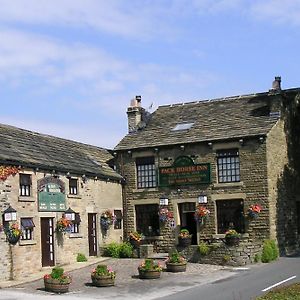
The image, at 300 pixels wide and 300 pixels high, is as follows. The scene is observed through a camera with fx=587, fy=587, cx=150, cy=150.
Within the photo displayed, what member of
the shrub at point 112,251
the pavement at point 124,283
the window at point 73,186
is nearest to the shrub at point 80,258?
the pavement at point 124,283

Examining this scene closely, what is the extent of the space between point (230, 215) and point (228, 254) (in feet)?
9.84

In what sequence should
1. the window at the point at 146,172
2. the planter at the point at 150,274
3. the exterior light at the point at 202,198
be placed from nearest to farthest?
the planter at the point at 150,274, the exterior light at the point at 202,198, the window at the point at 146,172

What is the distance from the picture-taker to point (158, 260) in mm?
26469

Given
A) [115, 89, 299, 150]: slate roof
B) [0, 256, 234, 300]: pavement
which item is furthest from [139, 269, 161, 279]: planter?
[115, 89, 299, 150]: slate roof

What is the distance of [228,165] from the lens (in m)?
28.4

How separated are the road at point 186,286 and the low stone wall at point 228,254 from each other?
43.4 inches

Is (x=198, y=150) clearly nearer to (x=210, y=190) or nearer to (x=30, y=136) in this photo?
(x=210, y=190)

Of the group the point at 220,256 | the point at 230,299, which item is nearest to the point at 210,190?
the point at 220,256

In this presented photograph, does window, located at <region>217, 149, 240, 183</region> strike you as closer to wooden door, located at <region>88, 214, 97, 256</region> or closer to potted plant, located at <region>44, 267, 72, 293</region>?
wooden door, located at <region>88, 214, 97, 256</region>

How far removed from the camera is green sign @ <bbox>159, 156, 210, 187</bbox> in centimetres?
2884

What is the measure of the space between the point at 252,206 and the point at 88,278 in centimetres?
935

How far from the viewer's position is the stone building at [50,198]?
2222 cm

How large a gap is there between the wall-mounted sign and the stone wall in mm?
235

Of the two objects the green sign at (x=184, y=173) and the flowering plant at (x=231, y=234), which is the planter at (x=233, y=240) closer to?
the flowering plant at (x=231, y=234)
